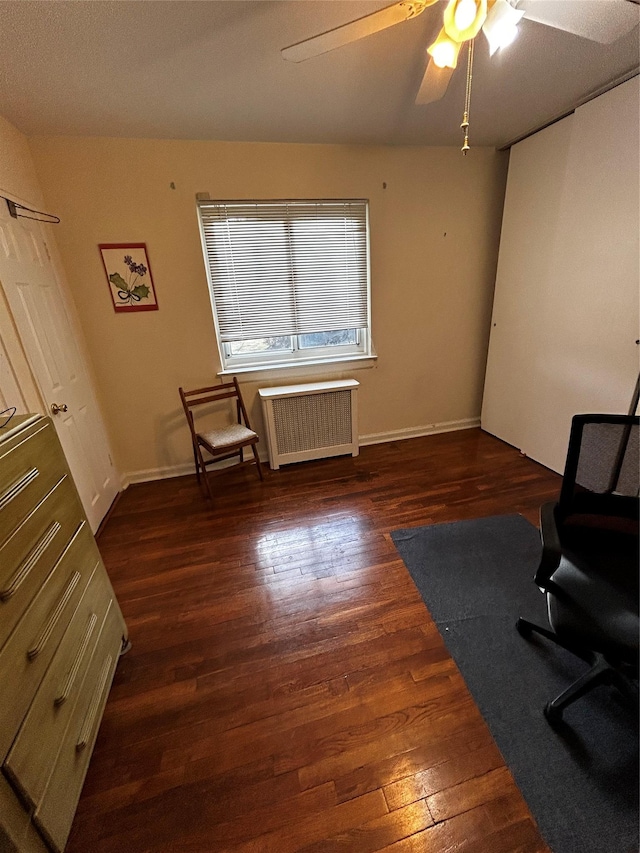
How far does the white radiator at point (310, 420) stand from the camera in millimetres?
2832

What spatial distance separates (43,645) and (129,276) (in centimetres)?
241

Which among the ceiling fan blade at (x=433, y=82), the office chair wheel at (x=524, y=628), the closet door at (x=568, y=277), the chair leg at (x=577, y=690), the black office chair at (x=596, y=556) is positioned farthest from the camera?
the closet door at (x=568, y=277)

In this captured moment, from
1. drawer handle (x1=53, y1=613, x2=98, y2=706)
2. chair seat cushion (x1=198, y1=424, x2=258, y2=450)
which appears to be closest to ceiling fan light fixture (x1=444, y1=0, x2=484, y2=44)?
chair seat cushion (x1=198, y1=424, x2=258, y2=450)

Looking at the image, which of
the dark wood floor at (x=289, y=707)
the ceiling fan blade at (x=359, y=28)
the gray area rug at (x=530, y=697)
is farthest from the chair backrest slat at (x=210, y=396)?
the ceiling fan blade at (x=359, y=28)

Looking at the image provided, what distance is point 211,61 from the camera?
5.12 feet

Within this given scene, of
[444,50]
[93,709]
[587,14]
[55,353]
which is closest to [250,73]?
[444,50]

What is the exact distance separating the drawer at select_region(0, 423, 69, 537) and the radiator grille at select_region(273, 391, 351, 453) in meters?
1.77

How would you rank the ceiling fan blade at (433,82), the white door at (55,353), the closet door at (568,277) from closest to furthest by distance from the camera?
the ceiling fan blade at (433,82), the white door at (55,353), the closet door at (568,277)

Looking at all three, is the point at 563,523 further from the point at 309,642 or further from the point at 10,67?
the point at 10,67

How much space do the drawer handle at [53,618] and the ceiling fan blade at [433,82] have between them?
2.25m

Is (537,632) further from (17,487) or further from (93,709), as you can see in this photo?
(17,487)

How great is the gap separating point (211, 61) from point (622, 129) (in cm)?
226

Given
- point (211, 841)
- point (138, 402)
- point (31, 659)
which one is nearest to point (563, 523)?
point (211, 841)

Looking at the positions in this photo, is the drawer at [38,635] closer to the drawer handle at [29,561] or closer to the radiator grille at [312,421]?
the drawer handle at [29,561]
